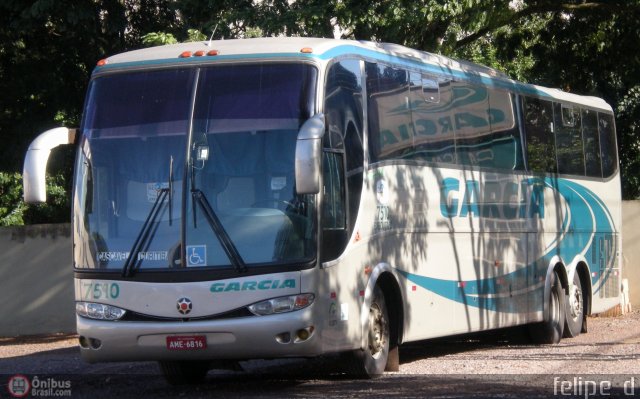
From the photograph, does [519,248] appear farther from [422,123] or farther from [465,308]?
[422,123]

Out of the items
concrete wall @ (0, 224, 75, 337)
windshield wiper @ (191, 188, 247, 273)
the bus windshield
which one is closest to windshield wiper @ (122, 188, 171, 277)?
the bus windshield

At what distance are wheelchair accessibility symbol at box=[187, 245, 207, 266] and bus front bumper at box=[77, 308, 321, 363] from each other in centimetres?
53

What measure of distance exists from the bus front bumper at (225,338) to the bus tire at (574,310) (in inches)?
319

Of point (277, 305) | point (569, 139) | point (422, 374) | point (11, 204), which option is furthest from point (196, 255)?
point (11, 204)

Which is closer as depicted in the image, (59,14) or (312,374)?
(312,374)

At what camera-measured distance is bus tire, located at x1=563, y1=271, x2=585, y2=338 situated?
57.1 feet

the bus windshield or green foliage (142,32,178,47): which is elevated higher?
green foliage (142,32,178,47)

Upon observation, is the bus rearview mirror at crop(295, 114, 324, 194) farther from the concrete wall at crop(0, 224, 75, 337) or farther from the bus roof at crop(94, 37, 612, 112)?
the concrete wall at crop(0, 224, 75, 337)

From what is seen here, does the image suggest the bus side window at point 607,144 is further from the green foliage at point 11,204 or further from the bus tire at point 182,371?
the green foliage at point 11,204

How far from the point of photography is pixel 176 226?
33.9ft

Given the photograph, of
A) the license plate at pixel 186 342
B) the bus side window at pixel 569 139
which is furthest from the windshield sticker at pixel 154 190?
the bus side window at pixel 569 139

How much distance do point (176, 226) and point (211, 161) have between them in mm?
680

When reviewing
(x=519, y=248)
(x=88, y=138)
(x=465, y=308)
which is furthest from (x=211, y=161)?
(x=519, y=248)

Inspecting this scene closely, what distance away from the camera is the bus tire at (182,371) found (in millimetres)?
12016
